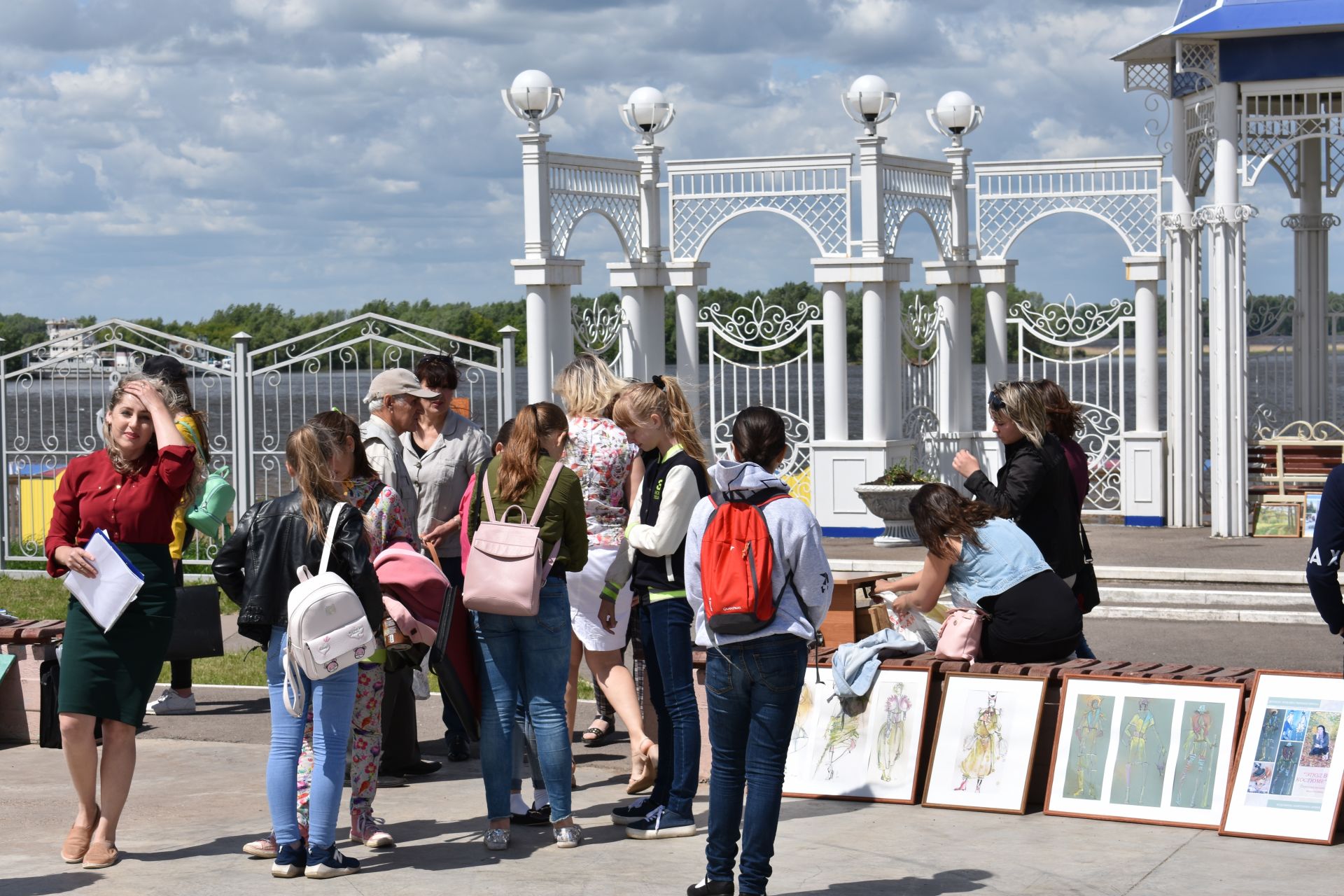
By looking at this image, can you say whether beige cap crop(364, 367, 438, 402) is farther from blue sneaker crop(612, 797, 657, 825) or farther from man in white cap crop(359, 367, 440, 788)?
blue sneaker crop(612, 797, 657, 825)

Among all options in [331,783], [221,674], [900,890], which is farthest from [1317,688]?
[221,674]

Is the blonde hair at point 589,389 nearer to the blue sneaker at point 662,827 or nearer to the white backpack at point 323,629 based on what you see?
the white backpack at point 323,629

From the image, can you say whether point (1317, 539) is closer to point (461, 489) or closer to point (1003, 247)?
point (461, 489)

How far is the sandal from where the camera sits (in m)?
7.36

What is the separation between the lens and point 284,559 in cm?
537

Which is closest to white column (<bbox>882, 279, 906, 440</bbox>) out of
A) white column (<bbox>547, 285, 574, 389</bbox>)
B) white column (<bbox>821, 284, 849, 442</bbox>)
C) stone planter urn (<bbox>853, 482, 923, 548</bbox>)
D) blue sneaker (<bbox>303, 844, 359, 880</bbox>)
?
white column (<bbox>821, 284, 849, 442</bbox>)

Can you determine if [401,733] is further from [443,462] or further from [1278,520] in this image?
[1278,520]

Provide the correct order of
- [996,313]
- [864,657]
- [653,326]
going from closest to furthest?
[864,657] → [653,326] → [996,313]

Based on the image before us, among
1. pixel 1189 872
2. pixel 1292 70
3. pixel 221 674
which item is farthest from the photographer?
pixel 1292 70

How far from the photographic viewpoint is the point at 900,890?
515 centimetres

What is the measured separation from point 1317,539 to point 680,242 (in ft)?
34.9

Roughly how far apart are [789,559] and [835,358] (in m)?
10.5

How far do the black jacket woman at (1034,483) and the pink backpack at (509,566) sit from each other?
6.63 feet

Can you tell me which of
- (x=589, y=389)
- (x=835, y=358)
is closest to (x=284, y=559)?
(x=589, y=389)
